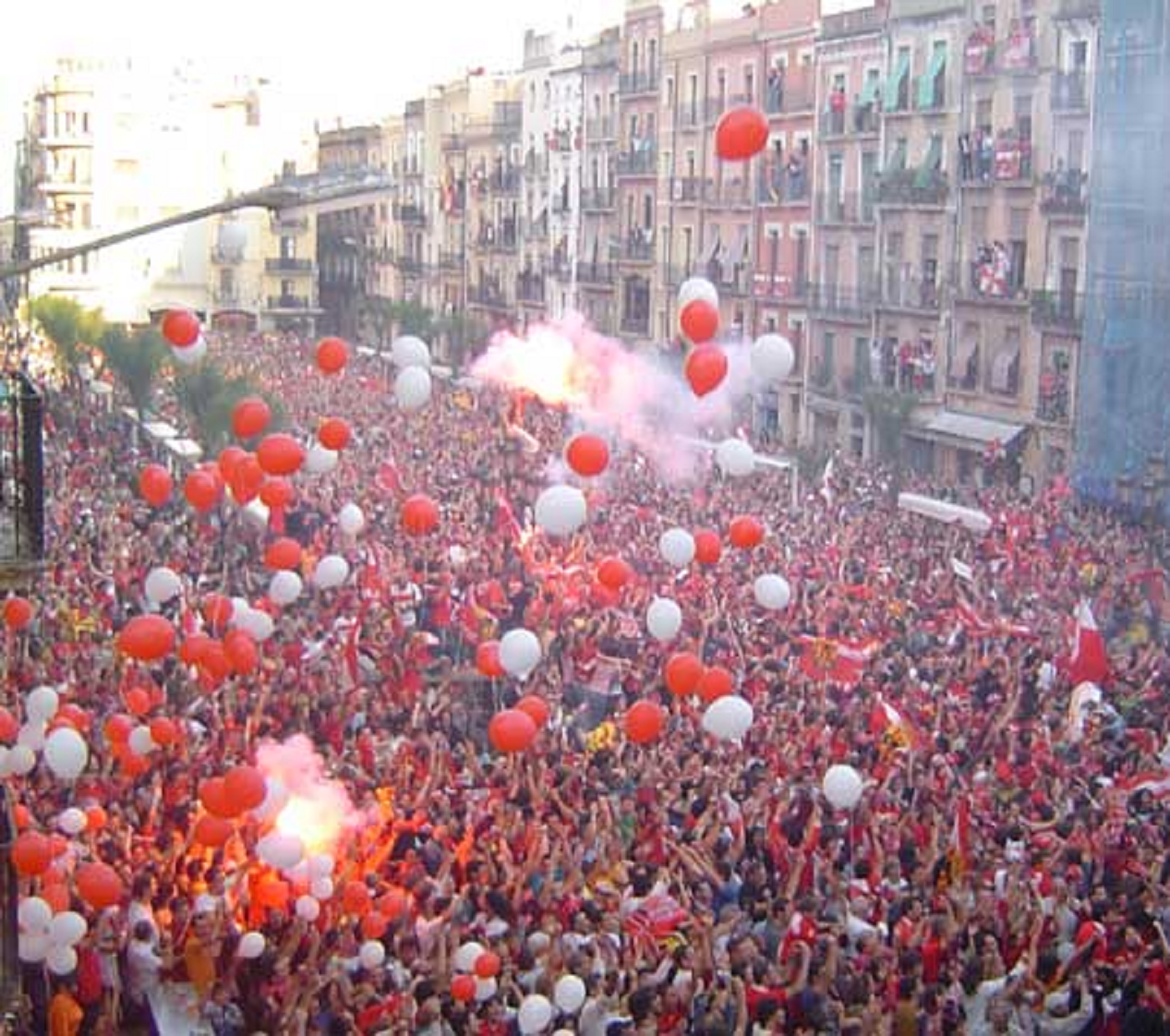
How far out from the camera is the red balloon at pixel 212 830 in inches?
412

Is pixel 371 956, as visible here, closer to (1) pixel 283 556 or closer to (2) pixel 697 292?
(2) pixel 697 292

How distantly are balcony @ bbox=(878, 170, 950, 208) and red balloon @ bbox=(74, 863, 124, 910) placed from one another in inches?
1057

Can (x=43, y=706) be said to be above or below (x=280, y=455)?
below

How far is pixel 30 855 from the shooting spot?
31.4 ft

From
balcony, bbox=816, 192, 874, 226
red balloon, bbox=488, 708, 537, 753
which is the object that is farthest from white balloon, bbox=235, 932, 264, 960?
balcony, bbox=816, 192, 874, 226

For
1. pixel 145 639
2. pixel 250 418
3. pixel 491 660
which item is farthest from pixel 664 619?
pixel 145 639

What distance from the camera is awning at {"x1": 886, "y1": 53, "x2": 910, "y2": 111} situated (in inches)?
1427

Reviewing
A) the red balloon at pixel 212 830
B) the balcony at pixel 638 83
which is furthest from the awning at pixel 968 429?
the red balloon at pixel 212 830

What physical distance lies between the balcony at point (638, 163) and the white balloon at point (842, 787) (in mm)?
36375

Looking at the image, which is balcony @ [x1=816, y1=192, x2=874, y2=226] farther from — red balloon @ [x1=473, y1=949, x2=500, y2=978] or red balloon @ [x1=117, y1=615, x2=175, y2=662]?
red balloon @ [x1=473, y1=949, x2=500, y2=978]

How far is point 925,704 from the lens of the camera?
1391cm

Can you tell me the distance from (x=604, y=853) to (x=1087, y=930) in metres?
2.33

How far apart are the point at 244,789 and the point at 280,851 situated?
1.10 ft

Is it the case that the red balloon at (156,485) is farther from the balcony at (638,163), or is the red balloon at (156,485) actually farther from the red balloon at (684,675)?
the balcony at (638,163)
